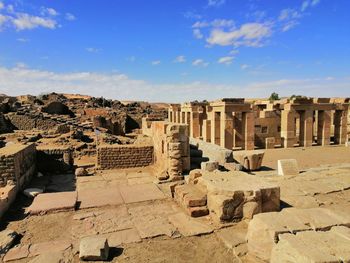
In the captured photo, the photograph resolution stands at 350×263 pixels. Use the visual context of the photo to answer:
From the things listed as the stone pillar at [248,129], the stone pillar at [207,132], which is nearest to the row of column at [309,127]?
the stone pillar at [248,129]

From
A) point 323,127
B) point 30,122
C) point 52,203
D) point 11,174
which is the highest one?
point 30,122

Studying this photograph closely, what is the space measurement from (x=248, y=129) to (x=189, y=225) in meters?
11.9

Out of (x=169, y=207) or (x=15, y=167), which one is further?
(x=15, y=167)

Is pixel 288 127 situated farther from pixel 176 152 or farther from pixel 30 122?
pixel 30 122

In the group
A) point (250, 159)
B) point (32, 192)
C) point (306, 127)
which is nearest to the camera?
point (32, 192)

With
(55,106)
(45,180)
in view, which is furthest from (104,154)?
(55,106)

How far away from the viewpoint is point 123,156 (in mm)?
10750

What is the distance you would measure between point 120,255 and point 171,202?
2536mm

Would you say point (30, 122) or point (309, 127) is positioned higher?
point (30, 122)

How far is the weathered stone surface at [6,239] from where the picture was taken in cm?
443

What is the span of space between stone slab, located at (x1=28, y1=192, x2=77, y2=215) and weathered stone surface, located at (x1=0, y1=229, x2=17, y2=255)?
99 cm

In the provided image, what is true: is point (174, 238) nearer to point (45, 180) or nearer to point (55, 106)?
point (45, 180)

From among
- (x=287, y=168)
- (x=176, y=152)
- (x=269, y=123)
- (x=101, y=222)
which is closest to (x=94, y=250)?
(x=101, y=222)

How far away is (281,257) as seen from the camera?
332cm
